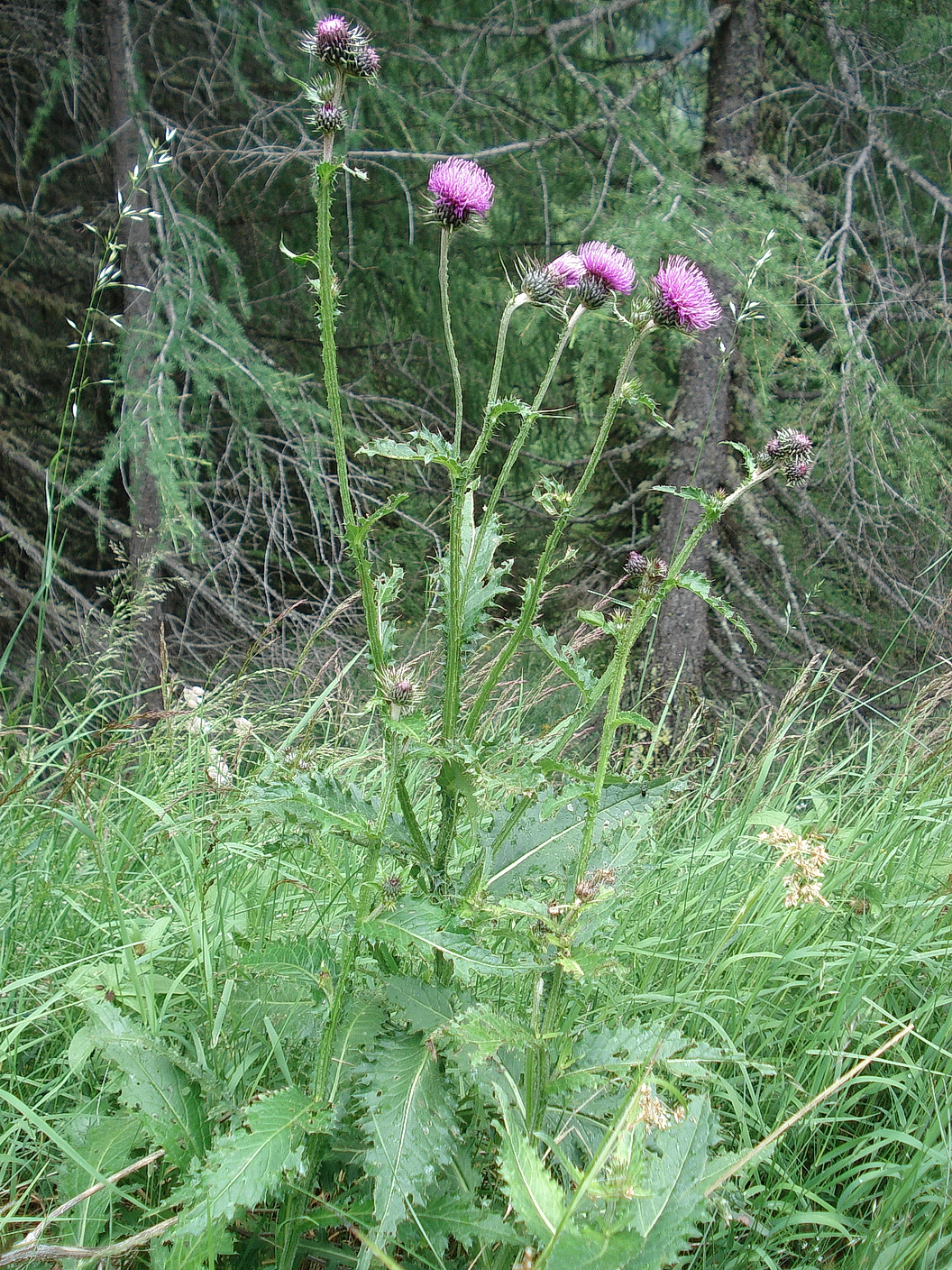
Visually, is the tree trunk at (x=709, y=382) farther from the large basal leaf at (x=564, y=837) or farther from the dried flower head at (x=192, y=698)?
the large basal leaf at (x=564, y=837)

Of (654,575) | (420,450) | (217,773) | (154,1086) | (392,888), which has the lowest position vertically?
(217,773)

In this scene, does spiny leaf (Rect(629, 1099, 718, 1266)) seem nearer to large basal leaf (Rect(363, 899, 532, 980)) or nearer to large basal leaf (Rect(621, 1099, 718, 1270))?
large basal leaf (Rect(621, 1099, 718, 1270))

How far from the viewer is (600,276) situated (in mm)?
1608

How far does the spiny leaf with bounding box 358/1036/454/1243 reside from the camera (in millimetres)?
1194

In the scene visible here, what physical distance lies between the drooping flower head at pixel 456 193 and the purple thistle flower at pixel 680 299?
34 cm

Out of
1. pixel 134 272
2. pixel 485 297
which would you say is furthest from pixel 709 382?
pixel 134 272

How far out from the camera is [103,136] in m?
4.81

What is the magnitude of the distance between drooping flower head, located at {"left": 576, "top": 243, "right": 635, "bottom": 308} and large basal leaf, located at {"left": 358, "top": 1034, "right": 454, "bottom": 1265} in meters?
1.29

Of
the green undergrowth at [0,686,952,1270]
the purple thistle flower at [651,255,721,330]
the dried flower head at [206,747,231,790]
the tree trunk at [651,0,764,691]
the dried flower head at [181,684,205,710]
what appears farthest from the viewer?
the tree trunk at [651,0,764,691]

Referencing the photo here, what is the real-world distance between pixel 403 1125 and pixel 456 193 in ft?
4.86

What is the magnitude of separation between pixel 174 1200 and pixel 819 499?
16.7 ft

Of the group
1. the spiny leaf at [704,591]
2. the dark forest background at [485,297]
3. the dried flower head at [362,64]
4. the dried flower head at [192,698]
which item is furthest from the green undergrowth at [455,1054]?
the dark forest background at [485,297]

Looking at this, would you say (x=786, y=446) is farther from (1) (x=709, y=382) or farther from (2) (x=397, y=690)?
(1) (x=709, y=382)

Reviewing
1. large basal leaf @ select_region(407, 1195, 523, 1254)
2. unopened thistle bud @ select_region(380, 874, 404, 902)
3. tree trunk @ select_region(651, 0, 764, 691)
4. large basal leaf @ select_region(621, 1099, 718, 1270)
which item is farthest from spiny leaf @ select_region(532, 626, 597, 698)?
tree trunk @ select_region(651, 0, 764, 691)
